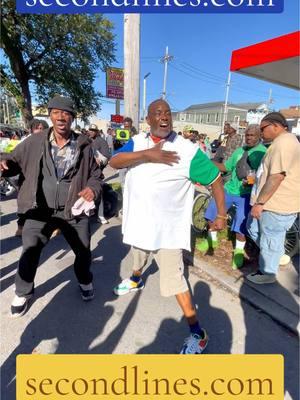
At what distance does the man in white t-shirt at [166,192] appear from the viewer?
A: 7.09 ft

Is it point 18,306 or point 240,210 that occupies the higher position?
point 240,210

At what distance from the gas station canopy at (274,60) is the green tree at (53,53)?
14.0m

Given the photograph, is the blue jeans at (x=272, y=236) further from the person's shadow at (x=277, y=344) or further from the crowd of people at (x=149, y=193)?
the person's shadow at (x=277, y=344)

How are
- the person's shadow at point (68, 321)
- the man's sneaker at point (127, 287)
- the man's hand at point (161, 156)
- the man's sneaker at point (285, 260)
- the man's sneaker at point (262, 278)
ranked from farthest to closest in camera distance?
1. the man's sneaker at point (285, 260)
2. the man's sneaker at point (262, 278)
3. the man's sneaker at point (127, 287)
4. the person's shadow at point (68, 321)
5. the man's hand at point (161, 156)

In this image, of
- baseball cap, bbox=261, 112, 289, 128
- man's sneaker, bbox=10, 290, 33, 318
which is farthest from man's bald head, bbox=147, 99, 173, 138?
man's sneaker, bbox=10, 290, 33, 318

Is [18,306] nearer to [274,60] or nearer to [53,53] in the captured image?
[274,60]

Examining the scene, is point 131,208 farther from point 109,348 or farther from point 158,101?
point 109,348

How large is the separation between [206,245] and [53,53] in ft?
56.5

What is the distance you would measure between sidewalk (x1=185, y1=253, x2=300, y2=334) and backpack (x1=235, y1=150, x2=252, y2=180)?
1.24 m

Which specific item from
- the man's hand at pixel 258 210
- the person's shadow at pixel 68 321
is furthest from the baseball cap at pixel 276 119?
the person's shadow at pixel 68 321

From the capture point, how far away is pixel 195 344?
2.32 m

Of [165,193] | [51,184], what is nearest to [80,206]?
[51,184]

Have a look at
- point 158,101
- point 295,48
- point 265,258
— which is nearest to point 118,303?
point 265,258

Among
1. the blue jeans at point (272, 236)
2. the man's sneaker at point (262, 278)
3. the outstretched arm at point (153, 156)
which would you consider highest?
the outstretched arm at point (153, 156)
